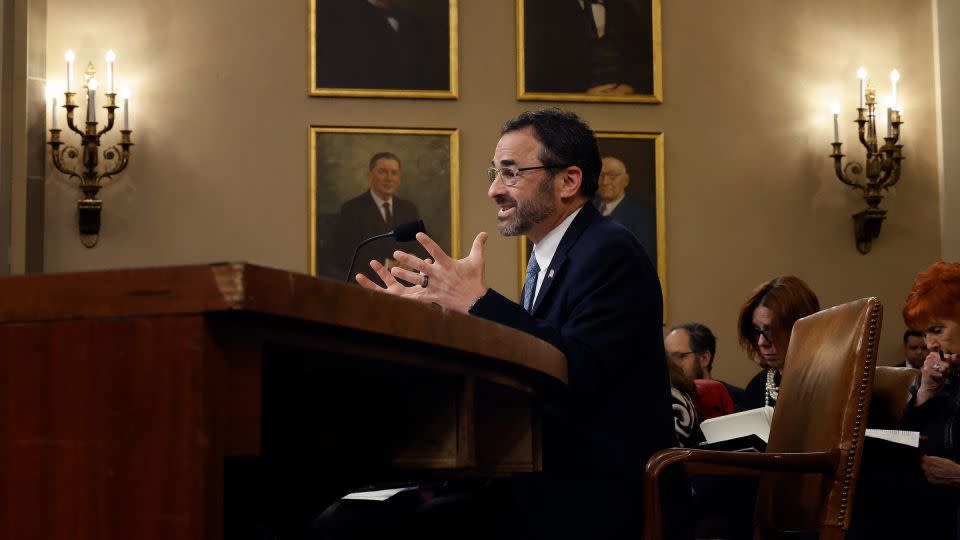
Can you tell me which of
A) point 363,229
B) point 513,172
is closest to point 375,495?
point 513,172

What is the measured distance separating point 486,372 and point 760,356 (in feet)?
12.8

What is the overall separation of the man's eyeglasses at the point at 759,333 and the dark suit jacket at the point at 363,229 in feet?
9.61

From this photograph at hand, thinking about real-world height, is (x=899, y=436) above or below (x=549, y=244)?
below

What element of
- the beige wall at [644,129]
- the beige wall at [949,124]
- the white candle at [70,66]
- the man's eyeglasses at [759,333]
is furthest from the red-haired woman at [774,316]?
the white candle at [70,66]

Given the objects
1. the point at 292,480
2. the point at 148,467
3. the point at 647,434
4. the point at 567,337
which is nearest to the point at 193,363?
the point at 148,467

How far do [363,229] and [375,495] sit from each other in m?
5.01

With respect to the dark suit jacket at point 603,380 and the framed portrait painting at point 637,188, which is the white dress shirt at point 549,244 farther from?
the framed portrait painting at point 637,188

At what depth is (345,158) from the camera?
25.4ft

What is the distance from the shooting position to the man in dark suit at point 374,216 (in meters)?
7.67

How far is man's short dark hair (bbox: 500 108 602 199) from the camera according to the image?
3240mm

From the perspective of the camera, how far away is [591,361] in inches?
95.9

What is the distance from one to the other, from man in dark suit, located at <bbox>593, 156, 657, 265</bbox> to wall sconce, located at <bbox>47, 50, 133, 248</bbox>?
3.15 metres

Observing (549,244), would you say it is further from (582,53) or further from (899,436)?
(582,53)

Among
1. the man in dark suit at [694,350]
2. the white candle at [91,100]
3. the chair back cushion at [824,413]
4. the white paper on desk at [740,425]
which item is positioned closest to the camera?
the chair back cushion at [824,413]
